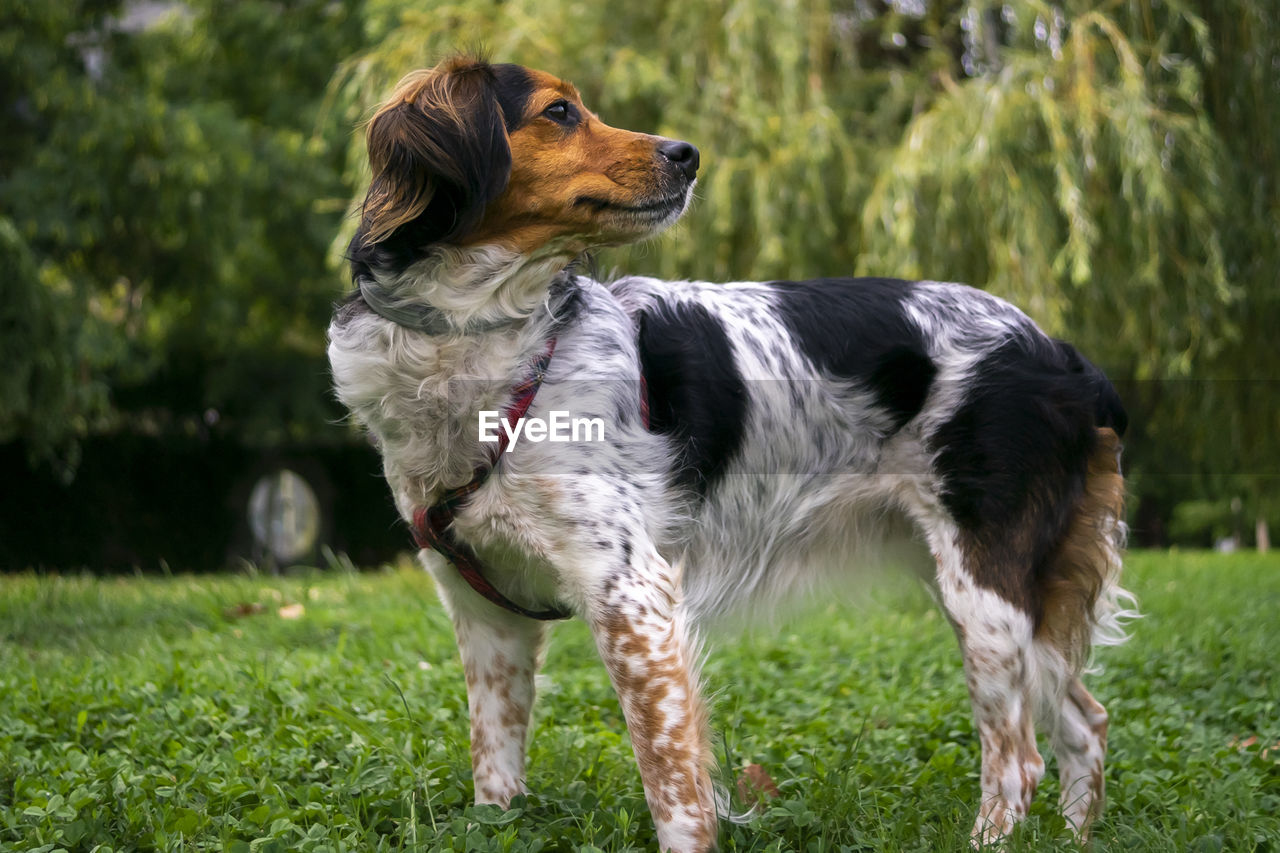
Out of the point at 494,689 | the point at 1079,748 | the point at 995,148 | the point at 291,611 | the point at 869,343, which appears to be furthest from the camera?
the point at 995,148

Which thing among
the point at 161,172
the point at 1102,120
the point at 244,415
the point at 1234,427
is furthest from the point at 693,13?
the point at 244,415

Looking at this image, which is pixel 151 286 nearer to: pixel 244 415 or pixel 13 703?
pixel 244 415

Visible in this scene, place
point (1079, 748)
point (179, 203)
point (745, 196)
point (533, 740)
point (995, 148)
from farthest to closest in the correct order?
point (179, 203), point (745, 196), point (995, 148), point (533, 740), point (1079, 748)

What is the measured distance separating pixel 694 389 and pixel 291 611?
3952 mm

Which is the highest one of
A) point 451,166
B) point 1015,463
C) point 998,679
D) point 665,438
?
point 451,166

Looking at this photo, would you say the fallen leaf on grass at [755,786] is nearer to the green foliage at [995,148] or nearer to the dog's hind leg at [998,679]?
the dog's hind leg at [998,679]

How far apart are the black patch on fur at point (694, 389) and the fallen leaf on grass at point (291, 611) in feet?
11.9

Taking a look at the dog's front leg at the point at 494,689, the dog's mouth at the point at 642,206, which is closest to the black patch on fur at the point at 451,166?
the dog's mouth at the point at 642,206

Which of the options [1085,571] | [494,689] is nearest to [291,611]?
[494,689]

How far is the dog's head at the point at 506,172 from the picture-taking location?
2650 millimetres

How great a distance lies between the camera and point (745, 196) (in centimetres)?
786

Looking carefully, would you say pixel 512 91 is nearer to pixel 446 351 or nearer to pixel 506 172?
pixel 506 172

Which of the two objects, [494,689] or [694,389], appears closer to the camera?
[694,389]

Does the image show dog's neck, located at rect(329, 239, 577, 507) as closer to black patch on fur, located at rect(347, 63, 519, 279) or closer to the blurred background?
black patch on fur, located at rect(347, 63, 519, 279)
